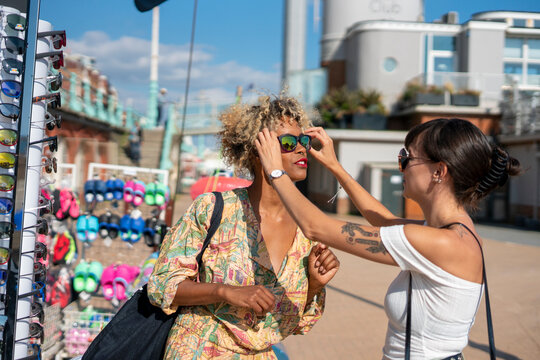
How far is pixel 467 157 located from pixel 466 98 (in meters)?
19.7

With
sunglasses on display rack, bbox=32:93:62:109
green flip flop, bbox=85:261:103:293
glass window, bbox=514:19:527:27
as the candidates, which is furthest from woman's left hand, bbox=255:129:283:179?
glass window, bbox=514:19:527:27

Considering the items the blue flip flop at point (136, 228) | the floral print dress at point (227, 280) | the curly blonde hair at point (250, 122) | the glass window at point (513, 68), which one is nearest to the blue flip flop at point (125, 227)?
the blue flip flop at point (136, 228)

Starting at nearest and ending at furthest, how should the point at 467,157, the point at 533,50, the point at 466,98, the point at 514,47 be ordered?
the point at 467,157 < the point at 466,98 < the point at 533,50 < the point at 514,47

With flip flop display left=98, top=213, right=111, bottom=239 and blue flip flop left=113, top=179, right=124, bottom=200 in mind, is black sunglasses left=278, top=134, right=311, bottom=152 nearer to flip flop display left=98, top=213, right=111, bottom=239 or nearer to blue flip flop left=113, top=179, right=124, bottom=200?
flip flop display left=98, top=213, right=111, bottom=239

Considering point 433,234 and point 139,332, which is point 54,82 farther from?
point 433,234

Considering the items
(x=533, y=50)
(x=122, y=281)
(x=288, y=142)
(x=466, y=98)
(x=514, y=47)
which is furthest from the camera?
(x=514, y=47)

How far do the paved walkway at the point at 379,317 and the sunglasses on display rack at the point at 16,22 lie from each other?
3.81 meters

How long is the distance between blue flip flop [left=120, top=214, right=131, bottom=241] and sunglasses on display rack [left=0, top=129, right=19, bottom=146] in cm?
286

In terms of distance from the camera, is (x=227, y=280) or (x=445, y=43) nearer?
(x=227, y=280)

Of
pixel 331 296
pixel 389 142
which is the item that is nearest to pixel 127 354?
pixel 331 296

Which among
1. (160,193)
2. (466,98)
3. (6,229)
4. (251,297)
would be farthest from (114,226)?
(466,98)

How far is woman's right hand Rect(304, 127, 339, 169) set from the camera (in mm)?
2191

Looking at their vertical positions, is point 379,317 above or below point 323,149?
below

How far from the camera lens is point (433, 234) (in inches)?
62.2
